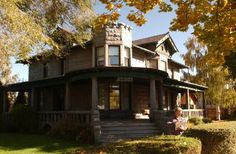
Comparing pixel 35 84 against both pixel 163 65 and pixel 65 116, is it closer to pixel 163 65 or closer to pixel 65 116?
pixel 65 116

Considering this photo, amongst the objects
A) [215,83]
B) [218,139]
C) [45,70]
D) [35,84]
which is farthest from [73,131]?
[215,83]

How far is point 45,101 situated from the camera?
31.5m

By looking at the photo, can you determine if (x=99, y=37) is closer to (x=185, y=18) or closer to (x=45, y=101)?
(x=45, y=101)

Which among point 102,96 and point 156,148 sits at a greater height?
point 102,96

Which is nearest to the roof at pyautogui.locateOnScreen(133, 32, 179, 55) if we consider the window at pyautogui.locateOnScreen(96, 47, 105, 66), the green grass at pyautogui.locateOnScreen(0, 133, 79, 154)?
the window at pyautogui.locateOnScreen(96, 47, 105, 66)

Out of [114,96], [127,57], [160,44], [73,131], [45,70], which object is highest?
[160,44]

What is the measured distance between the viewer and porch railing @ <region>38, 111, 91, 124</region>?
69.5ft

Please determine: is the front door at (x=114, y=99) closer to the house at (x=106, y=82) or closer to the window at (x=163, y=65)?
the house at (x=106, y=82)

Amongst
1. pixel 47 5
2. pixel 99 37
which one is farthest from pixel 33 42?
pixel 99 37

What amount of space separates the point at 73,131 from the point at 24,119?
6.36 metres

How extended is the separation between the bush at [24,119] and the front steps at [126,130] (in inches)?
274

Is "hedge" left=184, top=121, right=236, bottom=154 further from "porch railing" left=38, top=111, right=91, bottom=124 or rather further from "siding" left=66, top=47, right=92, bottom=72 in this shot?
"siding" left=66, top=47, right=92, bottom=72

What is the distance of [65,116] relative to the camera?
23.0 metres

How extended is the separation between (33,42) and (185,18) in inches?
281
